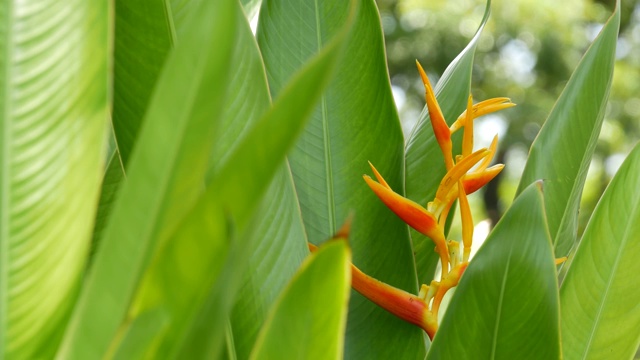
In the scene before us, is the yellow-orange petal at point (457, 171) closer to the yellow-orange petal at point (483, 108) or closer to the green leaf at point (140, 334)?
the yellow-orange petal at point (483, 108)

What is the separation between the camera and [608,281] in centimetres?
51

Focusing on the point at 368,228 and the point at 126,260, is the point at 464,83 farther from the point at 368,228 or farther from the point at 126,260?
the point at 126,260

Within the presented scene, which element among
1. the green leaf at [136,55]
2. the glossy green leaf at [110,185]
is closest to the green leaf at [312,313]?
the green leaf at [136,55]

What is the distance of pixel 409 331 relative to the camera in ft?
1.87

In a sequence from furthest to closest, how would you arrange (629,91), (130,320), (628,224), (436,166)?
(629,91) < (436,166) < (628,224) < (130,320)

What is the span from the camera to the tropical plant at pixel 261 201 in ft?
0.84

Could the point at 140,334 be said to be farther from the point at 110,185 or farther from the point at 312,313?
the point at 110,185

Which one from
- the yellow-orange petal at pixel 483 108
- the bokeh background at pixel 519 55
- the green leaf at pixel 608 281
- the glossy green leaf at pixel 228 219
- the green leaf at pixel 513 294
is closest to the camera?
the glossy green leaf at pixel 228 219

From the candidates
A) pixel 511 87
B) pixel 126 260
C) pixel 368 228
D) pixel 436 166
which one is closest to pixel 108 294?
pixel 126 260

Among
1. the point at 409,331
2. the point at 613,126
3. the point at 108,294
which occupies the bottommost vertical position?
the point at 613,126

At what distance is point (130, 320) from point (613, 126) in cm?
929

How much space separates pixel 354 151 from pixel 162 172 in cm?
33

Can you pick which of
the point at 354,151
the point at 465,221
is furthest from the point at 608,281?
the point at 354,151

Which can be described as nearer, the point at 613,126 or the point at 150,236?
the point at 150,236
